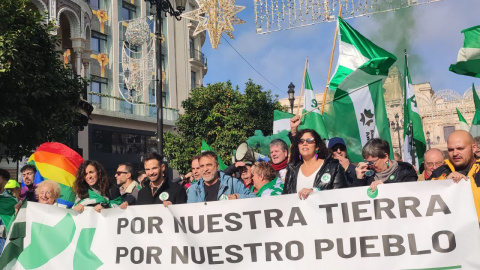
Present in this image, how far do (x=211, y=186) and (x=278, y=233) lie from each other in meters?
1.10

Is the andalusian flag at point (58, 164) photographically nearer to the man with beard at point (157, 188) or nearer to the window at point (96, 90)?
the man with beard at point (157, 188)

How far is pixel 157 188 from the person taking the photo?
461 cm

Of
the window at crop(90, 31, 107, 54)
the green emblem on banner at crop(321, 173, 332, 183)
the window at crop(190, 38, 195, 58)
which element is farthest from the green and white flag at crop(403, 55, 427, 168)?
the window at crop(190, 38, 195, 58)

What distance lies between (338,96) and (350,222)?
2979 mm

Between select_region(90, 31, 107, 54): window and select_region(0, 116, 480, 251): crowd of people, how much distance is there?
75.1ft

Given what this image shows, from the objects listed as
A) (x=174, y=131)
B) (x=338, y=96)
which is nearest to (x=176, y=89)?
(x=174, y=131)

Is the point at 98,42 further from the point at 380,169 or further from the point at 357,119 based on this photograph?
the point at 380,169

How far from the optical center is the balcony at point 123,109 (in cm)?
2631

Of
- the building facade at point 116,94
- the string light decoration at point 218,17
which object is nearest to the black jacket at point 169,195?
the string light decoration at point 218,17

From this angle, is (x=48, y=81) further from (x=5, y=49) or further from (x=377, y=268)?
(x=377, y=268)

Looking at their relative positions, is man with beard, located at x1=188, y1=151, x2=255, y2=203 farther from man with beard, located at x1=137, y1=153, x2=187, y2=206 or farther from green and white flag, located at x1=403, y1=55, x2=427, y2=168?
green and white flag, located at x1=403, y1=55, x2=427, y2=168

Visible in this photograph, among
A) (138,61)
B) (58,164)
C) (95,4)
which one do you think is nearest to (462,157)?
(58,164)

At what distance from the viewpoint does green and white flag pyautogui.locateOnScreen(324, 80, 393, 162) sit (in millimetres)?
6215

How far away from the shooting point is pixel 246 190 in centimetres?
481
